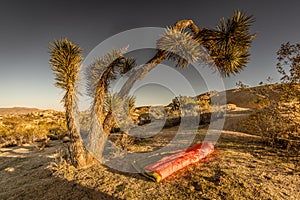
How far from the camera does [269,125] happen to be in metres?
5.75

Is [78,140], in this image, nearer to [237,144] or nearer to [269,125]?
[237,144]

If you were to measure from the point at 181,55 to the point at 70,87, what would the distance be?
324cm

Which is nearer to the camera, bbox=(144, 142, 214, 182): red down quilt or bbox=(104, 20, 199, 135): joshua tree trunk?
bbox=(144, 142, 214, 182): red down quilt

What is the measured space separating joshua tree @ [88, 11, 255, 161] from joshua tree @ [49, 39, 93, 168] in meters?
0.37

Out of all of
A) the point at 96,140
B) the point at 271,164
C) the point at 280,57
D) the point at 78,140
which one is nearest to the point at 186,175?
the point at 271,164

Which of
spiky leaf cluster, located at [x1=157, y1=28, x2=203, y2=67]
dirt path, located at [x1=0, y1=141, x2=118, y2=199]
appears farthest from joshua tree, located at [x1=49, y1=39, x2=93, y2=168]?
spiky leaf cluster, located at [x1=157, y1=28, x2=203, y2=67]

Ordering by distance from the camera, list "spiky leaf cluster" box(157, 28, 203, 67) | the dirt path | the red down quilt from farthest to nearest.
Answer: "spiky leaf cluster" box(157, 28, 203, 67) → the red down quilt → the dirt path

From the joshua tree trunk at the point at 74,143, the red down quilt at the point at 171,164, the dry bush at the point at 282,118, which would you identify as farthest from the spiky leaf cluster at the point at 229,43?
the joshua tree trunk at the point at 74,143

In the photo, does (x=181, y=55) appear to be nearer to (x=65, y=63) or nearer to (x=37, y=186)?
(x=65, y=63)

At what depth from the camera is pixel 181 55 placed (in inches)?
207

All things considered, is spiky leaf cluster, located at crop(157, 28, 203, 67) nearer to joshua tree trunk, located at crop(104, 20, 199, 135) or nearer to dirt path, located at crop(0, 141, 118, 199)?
joshua tree trunk, located at crop(104, 20, 199, 135)

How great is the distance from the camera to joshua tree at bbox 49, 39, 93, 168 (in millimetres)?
4832

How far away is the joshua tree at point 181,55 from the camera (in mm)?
5121

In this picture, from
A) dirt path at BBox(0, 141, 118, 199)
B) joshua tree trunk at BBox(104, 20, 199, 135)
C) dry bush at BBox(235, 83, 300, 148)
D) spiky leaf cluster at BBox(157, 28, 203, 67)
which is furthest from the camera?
dry bush at BBox(235, 83, 300, 148)
